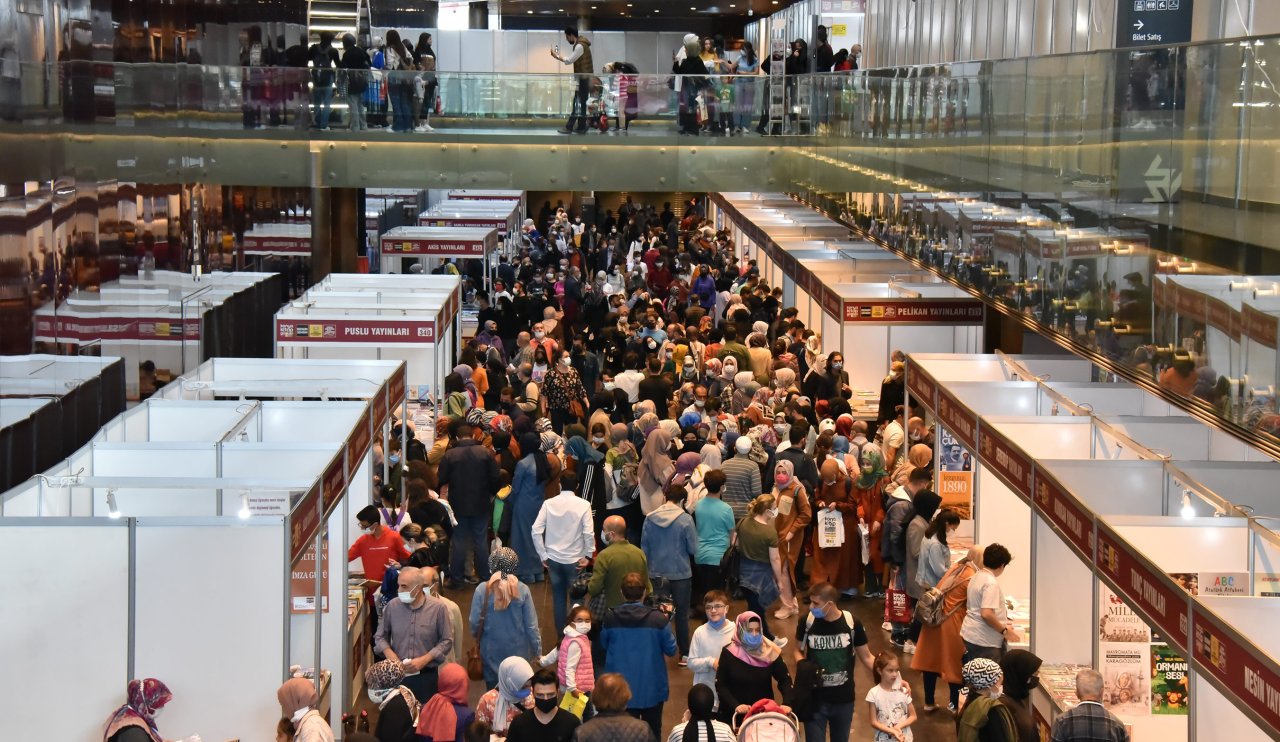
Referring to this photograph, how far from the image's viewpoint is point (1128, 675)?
851 cm

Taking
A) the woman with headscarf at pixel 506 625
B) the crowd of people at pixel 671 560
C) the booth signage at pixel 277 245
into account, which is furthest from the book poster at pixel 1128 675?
the booth signage at pixel 277 245

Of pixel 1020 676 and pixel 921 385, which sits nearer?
pixel 1020 676

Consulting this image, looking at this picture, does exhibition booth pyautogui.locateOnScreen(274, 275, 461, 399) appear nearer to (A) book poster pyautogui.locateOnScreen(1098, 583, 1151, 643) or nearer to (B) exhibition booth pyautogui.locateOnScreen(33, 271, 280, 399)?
(B) exhibition booth pyautogui.locateOnScreen(33, 271, 280, 399)

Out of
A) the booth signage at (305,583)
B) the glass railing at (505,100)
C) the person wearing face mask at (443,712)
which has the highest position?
the glass railing at (505,100)

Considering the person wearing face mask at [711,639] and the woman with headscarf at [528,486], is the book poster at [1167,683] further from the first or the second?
the woman with headscarf at [528,486]

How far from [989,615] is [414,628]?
3285 millimetres

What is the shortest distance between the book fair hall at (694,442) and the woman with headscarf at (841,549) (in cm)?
4

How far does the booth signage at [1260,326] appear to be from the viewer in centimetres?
766

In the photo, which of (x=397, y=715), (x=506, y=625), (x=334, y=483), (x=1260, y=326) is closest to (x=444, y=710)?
(x=397, y=715)

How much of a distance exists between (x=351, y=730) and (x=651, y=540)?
8.64 feet

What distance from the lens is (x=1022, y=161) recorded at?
13289 millimetres

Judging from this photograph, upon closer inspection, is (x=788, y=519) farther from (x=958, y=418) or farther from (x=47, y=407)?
(x=47, y=407)

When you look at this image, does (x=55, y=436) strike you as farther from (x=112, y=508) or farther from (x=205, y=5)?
(x=205, y=5)

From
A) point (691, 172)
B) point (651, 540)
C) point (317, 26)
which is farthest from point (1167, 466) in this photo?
point (317, 26)
